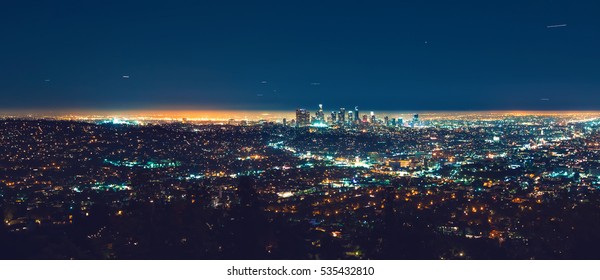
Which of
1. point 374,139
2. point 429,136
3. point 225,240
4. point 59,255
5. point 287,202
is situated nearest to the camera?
point 59,255

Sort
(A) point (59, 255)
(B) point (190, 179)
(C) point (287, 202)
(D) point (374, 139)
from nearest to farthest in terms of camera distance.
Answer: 1. (A) point (59, 255)
2. (C) point (287, 202)
3. (B) point (190, 179)
4. (D) point (374, 139)

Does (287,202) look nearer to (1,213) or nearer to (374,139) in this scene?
(1,213)

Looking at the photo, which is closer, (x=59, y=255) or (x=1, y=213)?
(x=59, y=255)

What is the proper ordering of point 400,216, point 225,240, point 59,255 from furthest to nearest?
point 400,216 → point 225,240 → point 59,255

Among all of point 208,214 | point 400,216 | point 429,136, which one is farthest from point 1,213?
point 429,136

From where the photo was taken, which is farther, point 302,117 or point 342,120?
point 342,120

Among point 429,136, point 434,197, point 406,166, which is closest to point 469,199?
point 434,197

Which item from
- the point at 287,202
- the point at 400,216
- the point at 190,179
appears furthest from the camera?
the point at 190,179

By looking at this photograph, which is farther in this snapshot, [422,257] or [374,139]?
[374,139]

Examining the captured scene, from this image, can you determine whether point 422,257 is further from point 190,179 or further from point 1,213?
point 190,179
